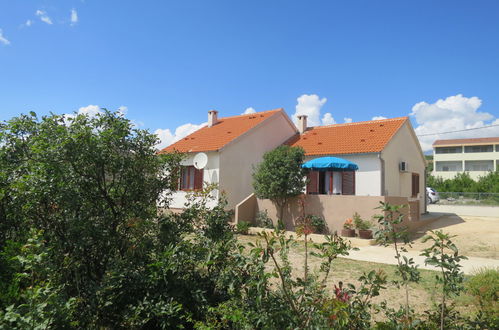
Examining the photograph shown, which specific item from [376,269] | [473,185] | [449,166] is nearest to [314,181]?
[376,269]

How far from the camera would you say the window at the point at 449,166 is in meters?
67.3

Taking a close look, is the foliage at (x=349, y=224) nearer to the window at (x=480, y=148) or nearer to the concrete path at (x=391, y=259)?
the concrete path at (x=391, y=259)

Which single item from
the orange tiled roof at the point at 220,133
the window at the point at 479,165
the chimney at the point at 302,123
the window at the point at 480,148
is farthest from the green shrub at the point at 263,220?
the window at the point at 480,148

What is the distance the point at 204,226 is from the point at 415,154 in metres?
19.4

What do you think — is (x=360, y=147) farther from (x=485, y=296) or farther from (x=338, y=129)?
(x=485, y=296)

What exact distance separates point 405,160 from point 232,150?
9.93 metres

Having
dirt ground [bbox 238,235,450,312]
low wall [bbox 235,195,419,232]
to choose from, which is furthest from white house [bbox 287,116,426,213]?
dirt ground [bbox 238,235,450,312]

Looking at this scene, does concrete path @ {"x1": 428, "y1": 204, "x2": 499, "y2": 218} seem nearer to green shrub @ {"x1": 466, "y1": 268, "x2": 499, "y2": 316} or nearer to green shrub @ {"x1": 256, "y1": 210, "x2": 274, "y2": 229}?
green shrub @ {"x1": 256, "y1": 210, "x2": 274, "y2": 229}

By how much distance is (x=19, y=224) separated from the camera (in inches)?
144

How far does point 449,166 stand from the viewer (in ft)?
225

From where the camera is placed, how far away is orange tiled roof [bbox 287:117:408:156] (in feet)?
54.1

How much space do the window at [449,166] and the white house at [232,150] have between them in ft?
204

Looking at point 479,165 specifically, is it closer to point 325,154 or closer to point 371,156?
point 371,156

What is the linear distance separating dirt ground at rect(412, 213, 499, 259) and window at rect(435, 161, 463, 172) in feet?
190
